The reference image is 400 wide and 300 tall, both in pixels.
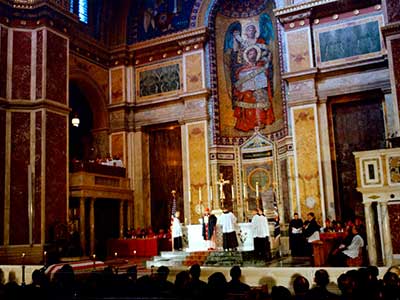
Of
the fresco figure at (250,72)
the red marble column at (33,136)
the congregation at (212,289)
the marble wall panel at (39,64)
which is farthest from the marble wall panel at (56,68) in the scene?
the congregation at (212,289)

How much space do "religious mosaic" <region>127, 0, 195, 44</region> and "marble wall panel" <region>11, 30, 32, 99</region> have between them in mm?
6604

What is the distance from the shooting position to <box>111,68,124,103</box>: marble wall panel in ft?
72.0

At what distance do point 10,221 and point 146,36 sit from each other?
428 inches

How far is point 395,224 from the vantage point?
35.3ft

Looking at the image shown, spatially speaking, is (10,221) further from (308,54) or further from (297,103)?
(308,54)

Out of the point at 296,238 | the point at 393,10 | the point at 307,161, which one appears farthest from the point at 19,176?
the point at 393,10

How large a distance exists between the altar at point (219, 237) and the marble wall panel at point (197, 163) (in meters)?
4.45

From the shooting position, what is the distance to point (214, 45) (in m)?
20.8

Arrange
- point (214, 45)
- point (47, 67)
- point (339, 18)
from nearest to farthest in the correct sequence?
1. point (47, 67)
2. point (339, 18)
3. point (214, 45)

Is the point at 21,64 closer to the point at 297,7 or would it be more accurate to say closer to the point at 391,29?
the point at 297,7

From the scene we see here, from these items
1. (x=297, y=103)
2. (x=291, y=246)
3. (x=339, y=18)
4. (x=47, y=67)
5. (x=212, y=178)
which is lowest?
(x=291, y=246)

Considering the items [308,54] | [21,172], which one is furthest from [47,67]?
[308,54]

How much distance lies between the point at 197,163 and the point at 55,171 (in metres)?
6.01

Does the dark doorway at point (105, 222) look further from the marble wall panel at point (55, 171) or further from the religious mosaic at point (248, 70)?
the religious mosaic at point (248, 70)
